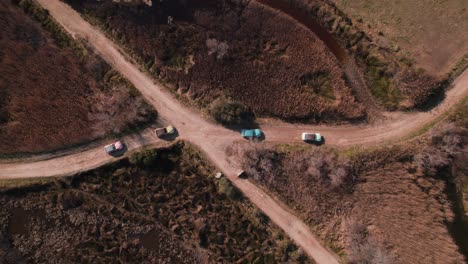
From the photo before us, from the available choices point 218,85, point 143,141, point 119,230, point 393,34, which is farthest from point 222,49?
point 119,230

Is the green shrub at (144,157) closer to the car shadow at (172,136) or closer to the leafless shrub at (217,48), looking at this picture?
the car shadow at (172,136)

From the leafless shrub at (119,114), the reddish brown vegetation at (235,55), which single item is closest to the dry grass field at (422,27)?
the reddish brown vegetation at (235,55)

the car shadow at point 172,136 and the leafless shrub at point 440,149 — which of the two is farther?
the car shadow at point 172,136

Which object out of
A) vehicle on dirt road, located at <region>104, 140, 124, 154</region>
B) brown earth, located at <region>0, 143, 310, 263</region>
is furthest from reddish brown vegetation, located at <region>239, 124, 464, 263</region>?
vehicle on dirt road, located at <region>104, 140, 124, 154</region>

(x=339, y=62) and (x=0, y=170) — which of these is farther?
(x=339, y=62)

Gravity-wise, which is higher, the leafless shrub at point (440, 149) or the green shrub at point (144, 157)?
the leafless shrub at point (440, 149)

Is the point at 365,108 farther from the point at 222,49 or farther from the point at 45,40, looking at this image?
the point at 45,40

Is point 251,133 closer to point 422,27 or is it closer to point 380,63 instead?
point 380,63
